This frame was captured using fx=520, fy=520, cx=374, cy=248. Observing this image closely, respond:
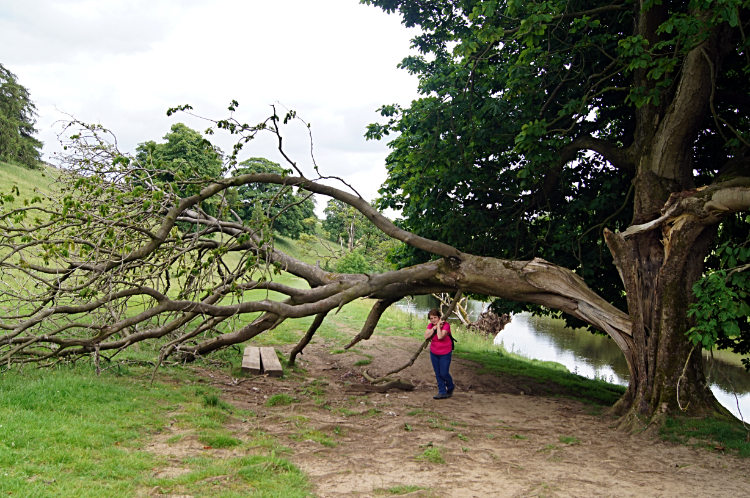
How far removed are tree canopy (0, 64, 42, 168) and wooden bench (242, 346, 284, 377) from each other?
26.6 metres

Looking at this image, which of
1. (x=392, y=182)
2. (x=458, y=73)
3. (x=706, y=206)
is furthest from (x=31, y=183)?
(x=706, y=206)

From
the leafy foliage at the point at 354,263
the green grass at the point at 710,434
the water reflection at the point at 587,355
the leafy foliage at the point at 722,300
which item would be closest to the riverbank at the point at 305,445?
the green grass at the point at 710,434

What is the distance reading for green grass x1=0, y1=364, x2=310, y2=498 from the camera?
420cm

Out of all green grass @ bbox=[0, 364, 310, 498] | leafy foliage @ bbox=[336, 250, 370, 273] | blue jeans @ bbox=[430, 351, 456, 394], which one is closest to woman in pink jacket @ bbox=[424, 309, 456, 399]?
blue jeans @ bbox=[430, 351, 456, 394]

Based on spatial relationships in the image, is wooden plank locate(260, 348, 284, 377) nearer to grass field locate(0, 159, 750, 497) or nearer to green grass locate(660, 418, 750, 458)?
grass field locate(0, 159, 750, 497)

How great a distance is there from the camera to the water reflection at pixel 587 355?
18269 millimetres

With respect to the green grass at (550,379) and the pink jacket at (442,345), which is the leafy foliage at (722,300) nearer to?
the pink jacket at (442,345)

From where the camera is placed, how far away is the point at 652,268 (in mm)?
8156

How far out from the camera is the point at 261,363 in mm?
10156

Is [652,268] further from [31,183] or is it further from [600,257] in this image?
[31,183]

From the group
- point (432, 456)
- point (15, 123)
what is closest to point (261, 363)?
point (432, 456)

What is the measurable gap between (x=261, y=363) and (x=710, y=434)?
743cm

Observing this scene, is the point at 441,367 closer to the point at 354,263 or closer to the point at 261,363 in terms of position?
the point at 261,363

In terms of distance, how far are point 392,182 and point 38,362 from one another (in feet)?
25.8
